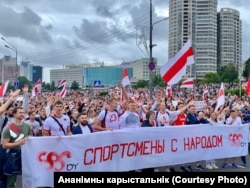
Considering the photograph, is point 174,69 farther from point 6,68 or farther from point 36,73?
point 36,73

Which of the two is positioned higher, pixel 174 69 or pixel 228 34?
pixel 228 34

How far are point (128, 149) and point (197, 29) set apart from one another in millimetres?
128797

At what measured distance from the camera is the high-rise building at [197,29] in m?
95.8

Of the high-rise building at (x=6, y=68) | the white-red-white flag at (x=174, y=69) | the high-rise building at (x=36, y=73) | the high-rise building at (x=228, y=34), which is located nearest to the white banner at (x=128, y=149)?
the white-red-white flag at (x=174, y=69)

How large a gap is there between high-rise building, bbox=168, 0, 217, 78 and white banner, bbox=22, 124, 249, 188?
227 ft

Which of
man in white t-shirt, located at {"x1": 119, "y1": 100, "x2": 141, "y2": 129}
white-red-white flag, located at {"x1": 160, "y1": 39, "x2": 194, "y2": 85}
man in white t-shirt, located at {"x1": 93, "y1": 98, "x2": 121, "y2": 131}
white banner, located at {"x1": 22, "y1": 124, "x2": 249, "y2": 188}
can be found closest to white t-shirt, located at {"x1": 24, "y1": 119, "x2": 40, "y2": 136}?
man in white t-shirt, located at {"x1": 93, "y1": 98, "x2": 121, "y2": 131}

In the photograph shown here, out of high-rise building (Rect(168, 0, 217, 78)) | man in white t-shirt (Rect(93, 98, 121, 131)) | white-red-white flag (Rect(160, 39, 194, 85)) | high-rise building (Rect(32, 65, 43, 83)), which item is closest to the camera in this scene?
man in white t-shirt (Rect(93, 98, 121, 131))

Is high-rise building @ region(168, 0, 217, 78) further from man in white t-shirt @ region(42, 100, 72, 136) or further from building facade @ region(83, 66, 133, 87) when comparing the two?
man in white t-shirt @ region(42, 100, 72, 136)

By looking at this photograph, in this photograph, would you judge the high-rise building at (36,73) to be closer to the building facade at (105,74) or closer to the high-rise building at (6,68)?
the high-rise building at (6,68)

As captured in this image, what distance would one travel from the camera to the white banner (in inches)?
290

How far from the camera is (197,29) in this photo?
13438 centimetres

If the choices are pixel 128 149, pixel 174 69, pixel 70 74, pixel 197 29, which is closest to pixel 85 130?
pixel 128 149

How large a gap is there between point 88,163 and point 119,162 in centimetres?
87

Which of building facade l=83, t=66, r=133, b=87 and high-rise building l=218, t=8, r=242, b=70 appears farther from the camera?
high-rise building l=218, t=8, r=242, b=70
